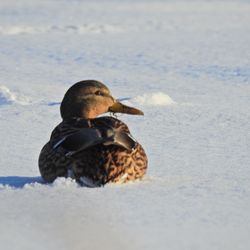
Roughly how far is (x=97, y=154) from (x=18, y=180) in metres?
0.49

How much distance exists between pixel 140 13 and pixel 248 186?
40.0 feet

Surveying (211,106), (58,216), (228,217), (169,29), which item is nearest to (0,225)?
(58,216)

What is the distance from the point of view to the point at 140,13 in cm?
1673

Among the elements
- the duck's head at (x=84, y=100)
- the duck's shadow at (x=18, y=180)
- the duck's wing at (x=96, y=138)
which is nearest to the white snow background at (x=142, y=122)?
the duck's shadow at (x=18, y=180)

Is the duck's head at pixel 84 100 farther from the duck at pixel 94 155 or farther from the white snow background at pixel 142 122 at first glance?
the duck at pixel 94 155

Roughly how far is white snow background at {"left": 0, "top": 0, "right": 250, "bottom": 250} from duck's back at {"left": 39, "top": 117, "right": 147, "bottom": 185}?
0.11 meters

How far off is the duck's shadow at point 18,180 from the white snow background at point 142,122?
20 mm

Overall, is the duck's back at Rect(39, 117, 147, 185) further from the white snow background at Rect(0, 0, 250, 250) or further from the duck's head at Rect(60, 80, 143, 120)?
the duck's head at Rect(60, 80, 143, 120)

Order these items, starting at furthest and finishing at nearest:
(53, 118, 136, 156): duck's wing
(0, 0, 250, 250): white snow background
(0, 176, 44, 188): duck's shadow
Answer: (0, 176, 44, 188): duck's shadow → (53, 118, 136, 156): duck's wing → (0, 0, 250, 250): white snow background

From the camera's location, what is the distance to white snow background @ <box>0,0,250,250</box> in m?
3.72

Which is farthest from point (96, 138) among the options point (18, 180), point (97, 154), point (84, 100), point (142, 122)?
point (142, 122)

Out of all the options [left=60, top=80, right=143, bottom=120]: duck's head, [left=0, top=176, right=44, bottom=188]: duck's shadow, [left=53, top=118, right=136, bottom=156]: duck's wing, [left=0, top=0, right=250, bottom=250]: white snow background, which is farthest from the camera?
[left=60, top=80, right=143, bottom=120]: duck's head

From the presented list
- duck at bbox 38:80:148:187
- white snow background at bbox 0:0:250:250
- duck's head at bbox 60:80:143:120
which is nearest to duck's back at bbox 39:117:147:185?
duck at bbox 38:80:148:187

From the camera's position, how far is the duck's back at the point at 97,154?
15.6ft
